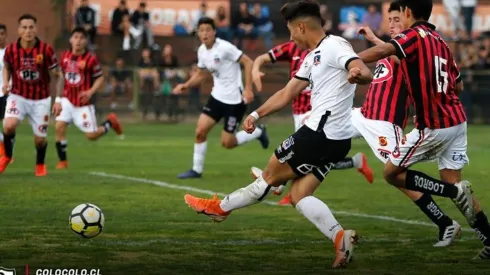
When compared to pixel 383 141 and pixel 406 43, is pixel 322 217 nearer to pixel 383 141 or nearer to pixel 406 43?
pixel 406 43

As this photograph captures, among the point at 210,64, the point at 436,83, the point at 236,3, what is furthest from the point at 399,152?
the point at 236,3

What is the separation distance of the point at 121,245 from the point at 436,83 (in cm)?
300

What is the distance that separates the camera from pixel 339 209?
1265 centimetres

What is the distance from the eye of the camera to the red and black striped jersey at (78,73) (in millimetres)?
17809

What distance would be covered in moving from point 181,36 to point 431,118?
2426cm

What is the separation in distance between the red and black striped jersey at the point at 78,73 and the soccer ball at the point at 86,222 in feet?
26.8

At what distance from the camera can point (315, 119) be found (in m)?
8.77

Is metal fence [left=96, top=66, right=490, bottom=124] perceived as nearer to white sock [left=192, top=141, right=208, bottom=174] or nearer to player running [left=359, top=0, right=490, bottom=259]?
white sock [left=192, top=141, right=208, bottom=174]

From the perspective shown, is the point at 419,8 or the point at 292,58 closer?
the point at 419,8

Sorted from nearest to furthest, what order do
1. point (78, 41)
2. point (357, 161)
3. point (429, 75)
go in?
point (429, 75) → point (357, 161) → point (78, 41)

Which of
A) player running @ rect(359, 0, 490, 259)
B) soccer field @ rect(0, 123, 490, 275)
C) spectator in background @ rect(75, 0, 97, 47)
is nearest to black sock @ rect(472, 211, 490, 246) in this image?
player running @ rect(359, 0, 490, 259)

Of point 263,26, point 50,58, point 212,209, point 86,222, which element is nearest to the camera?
point 212,209

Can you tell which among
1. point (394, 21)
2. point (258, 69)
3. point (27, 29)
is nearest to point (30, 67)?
point (27, 29)

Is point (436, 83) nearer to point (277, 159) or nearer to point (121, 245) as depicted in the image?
point (277, 159)
